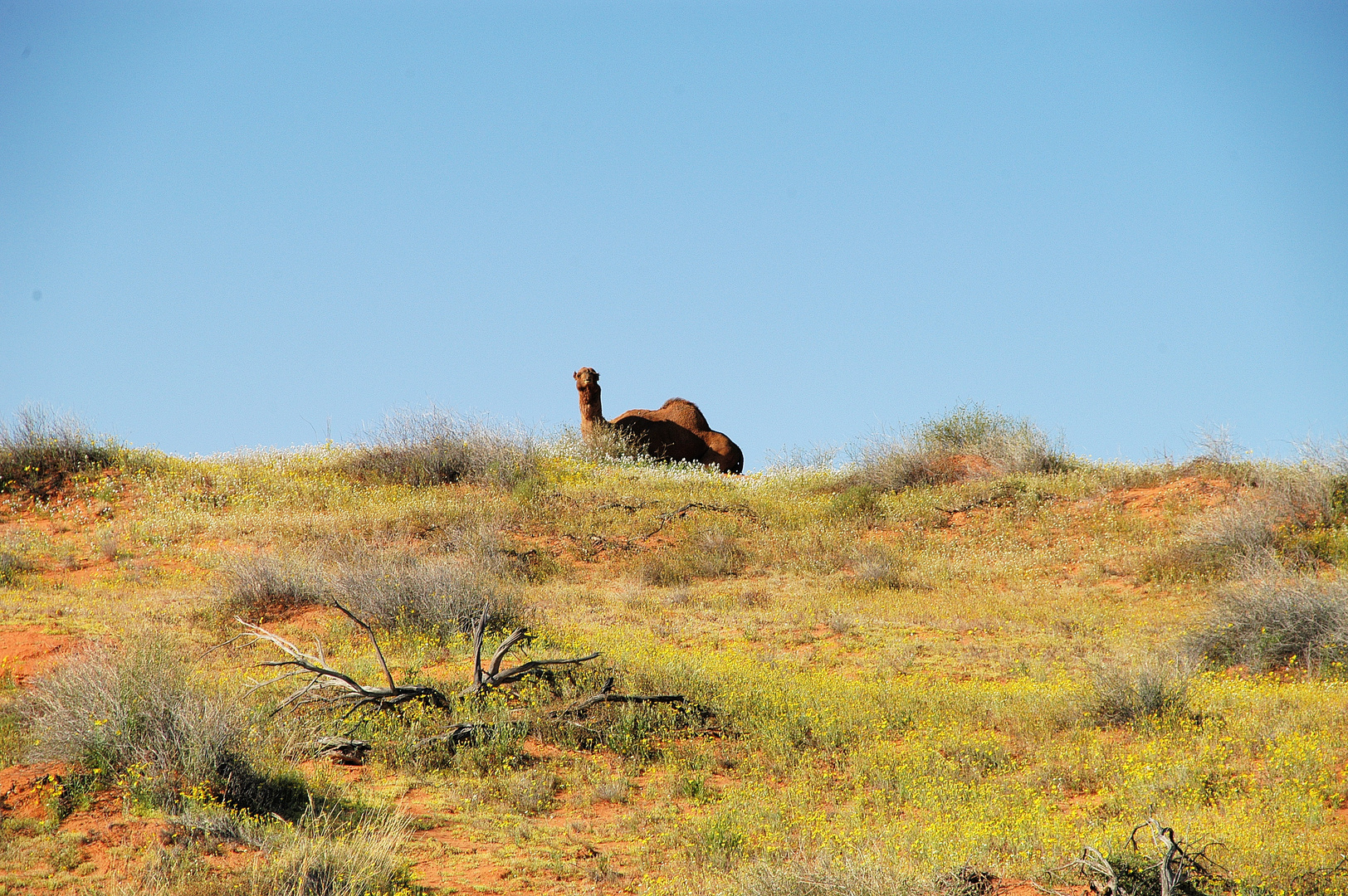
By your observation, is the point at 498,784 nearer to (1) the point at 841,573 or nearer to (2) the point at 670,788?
(2) the point at 670,788

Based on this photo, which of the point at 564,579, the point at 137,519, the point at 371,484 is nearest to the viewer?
the point at 564,579

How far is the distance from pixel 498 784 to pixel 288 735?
1433 millimetres

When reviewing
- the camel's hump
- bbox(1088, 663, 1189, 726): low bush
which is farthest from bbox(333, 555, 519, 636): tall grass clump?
the camel's hump

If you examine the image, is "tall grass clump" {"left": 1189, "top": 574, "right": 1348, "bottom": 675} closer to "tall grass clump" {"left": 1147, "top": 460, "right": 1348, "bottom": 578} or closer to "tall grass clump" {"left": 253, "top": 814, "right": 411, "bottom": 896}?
"tall grass clump" {"left": 1147, "top": 460, "right": 1348, "bottom": 578}

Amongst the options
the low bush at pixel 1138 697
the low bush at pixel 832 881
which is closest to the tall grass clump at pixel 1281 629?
the low bush at pixel 1138 697

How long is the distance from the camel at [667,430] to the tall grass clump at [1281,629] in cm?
1615

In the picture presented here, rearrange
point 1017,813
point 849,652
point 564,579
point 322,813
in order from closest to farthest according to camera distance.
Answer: point 322,813 < point 1017,813 < point 849,652 < point 564,579

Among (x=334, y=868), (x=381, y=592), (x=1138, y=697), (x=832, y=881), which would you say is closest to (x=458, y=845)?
(x=334, y=868)

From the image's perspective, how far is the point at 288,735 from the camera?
21.2 feet

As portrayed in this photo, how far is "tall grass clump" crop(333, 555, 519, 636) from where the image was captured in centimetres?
1045

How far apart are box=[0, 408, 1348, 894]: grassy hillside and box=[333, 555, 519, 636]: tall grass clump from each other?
0.16ft

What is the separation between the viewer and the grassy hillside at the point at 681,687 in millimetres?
5000

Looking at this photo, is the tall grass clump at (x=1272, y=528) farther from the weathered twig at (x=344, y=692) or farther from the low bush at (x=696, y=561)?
the weathered twig at (x=344, y=692)

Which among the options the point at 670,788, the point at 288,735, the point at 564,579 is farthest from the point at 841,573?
the point at 288,735
